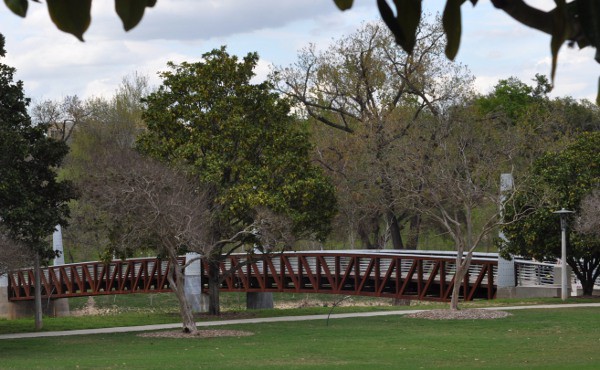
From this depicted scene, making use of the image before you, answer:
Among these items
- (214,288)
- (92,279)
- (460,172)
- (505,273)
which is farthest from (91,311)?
(460,172)

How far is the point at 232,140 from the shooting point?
36906 millimetres

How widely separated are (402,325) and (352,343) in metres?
5.34

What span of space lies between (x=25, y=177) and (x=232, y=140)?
7.69 meters

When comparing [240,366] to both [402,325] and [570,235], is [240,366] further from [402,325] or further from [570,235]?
[570,235]

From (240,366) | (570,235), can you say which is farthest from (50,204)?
(570,235)

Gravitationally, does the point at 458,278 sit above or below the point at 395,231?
below

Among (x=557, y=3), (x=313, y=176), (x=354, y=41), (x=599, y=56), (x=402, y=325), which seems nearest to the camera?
(x=599, y=56)

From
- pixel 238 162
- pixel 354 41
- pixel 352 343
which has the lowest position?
pixel 352 343

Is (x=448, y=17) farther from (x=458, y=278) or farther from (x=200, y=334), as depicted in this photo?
(x=458, y=278)

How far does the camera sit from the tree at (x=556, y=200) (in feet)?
126

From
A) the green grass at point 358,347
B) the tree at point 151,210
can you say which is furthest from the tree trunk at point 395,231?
the tree at point 151,210

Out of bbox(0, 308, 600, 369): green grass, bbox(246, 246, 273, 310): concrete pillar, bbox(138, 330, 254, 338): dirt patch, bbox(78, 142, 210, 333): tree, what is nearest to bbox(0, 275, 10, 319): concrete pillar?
bbox(246, 246, 273, 310): concrete pillar

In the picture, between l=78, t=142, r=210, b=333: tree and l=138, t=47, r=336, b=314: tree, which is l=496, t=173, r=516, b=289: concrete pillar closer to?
l=138, t=47, r=336, b=314: tree

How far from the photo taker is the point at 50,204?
33656 millimetres
